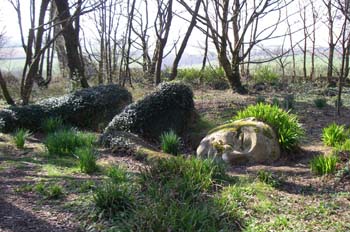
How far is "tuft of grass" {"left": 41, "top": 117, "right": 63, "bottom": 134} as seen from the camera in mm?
7827

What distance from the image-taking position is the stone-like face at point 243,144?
6.01m

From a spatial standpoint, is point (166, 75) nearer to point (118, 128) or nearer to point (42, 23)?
point (42, 23)

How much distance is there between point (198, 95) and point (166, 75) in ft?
15.3

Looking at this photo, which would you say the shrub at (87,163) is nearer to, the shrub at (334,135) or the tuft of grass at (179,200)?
the tuft of grass at (179,200)

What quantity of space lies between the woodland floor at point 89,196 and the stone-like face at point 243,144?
0.67 feet

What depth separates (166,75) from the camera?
54.2 ft

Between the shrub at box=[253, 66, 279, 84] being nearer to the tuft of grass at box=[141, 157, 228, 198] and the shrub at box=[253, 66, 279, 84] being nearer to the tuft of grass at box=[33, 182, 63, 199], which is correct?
the tuft of grass at box=[141, 157, 228, 198]

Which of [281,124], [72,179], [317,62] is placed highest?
[317,62]

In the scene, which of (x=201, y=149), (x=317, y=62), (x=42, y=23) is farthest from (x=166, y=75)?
(x=201, y=149)

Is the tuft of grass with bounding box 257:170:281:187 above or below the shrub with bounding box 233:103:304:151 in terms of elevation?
below

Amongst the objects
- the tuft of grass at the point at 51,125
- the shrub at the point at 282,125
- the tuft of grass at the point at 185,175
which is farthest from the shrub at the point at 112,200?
the tuft of grass at the point at 51,125

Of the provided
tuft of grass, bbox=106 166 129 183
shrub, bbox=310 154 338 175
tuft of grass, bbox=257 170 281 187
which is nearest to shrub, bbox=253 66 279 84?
shrub, bbox=310 154 338 175

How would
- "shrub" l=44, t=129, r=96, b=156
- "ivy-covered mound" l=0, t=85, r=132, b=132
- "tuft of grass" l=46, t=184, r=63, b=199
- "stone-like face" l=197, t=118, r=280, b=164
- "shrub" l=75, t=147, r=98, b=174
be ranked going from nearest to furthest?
"tuft of grass" l=46, t=184, r=63, b=199 < "shrub" l=75, t=147, r=98, b=174 < "stone-like face" l=197, t=118, r=280, b=164 < "shrub" l=44, t=129, r=96, b=156 < "ivy-covered mound" l=0, t=85, r=132, b=132

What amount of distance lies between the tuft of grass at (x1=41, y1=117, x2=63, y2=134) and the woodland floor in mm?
1019
